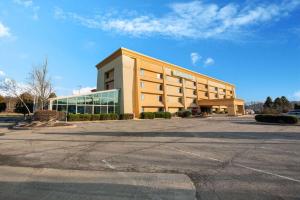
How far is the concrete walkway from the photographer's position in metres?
4.14

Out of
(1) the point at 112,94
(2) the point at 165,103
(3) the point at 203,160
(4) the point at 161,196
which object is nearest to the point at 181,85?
(2) the point at 165,103

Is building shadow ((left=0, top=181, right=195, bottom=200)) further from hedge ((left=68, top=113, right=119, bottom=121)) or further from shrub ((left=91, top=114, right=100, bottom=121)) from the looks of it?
shrub ((left=91, top=114, right=100, bottom=121))

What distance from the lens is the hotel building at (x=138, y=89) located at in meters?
35.5

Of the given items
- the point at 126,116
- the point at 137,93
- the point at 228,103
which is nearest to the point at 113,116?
the point at 126,116

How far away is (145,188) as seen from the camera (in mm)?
4535

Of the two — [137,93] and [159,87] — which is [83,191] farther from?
[159,87]

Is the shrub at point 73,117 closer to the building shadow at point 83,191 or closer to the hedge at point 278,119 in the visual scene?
the hedge at point 278,119

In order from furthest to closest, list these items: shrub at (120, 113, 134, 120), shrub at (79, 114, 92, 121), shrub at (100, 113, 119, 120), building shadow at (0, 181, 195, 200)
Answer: shrub at (120, 113, 134, 120), shrub at (100, 113, 119, 120), shrub at (79, 114, 92, 121), building shadow at (0, 181, 195, 200)

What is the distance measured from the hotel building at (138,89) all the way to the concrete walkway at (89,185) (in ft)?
91.8

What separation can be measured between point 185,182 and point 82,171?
2.95m

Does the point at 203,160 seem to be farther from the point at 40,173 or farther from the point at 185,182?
the point at 40,173

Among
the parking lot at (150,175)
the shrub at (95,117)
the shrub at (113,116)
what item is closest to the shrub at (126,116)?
the shrub at (113,116)

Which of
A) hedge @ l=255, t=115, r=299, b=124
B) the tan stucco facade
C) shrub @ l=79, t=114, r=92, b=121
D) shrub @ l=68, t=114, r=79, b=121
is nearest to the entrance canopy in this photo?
the tan stucco facade

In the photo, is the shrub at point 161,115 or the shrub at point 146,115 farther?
the shrub at point 161,115
